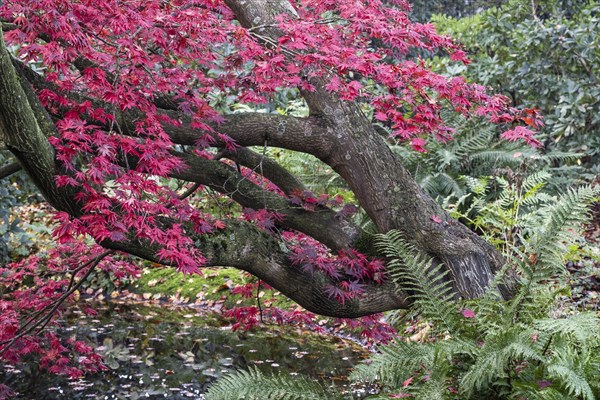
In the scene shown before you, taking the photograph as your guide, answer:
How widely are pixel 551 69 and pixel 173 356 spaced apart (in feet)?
19.4

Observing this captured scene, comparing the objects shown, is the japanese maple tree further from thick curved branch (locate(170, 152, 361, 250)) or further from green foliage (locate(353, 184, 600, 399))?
green foliage (locate(353, 184, 600, 399))

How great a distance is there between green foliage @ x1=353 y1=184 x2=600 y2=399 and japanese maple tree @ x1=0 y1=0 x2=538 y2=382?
65cm

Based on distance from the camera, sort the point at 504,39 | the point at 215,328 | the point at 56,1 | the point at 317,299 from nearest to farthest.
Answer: the point at 56,1 → the point at 317,299 → the point at 215,328 → the point at 504,39

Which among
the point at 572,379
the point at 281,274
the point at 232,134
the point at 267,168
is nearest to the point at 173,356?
the point at 267,168

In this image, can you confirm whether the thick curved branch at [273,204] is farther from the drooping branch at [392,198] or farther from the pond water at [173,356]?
the pond water at [173,356]

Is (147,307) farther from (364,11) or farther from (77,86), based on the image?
(364,11)

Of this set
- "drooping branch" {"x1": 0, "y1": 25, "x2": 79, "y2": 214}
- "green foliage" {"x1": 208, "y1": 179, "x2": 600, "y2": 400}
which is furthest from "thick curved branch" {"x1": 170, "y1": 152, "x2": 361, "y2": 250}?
"drooping branch" {"x1": 0, "y1": 25, "x2": 79, "y2": 214}

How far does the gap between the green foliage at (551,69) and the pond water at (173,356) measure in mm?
4051

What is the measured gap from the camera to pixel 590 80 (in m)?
8.48

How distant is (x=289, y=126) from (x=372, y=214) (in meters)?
0.72

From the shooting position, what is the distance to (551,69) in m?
8.88

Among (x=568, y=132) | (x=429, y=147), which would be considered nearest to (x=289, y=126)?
(x=429, y=147)

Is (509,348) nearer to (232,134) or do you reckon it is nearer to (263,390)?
(263,390)

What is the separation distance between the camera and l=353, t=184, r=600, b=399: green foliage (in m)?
2.76
